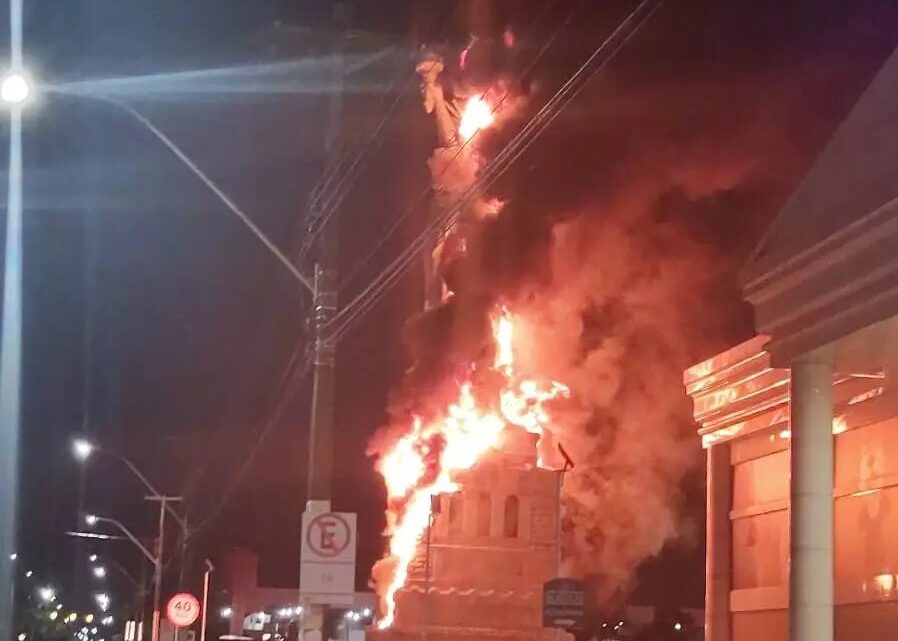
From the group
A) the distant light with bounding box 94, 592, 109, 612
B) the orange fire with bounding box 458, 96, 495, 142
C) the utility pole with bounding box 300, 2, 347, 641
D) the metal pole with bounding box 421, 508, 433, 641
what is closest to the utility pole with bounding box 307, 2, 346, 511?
the utility pole with bounding box 300, 2, 347, 641

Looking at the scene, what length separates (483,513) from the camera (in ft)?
118

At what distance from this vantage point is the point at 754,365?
53.0 feet

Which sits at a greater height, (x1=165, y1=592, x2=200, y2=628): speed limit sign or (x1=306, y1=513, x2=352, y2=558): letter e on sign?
(x1=306, y1=513, x2=352, y2=558): letter e on sign

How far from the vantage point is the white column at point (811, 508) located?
37.6ft

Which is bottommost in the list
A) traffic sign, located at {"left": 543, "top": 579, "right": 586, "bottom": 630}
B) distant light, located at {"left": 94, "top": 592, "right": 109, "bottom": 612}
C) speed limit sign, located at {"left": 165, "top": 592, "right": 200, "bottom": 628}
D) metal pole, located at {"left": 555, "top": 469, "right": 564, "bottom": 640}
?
distant light, located at {"left": 94, "top": 592, "right": 109, "bottom": 612}

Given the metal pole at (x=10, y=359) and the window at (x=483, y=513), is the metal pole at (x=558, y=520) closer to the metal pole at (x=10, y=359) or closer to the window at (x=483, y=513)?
the window at (x=483, y=513)

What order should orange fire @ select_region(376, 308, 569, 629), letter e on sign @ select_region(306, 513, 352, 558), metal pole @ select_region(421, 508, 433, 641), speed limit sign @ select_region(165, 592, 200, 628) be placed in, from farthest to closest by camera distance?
orange fire @ select_region(376, 308, 569, 629)
metal pole @ select_region(421, 508, 433, 641)
speed limit sign @ select_region(165, 592, 200, 628)
letter e on sign @ select_region(306, 513, 352, 558)

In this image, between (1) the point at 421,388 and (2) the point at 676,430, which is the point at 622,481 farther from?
(1) the point at 421,388

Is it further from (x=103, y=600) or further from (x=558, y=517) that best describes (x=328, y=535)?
(x=103, y=600)

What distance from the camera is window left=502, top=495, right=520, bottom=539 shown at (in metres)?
35.7

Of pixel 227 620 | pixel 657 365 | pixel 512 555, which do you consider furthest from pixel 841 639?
pixel 227 620

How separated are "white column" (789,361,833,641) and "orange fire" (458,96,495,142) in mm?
16695

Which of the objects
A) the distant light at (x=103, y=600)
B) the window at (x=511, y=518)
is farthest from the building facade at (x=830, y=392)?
the distant light at (x=103, y=600)

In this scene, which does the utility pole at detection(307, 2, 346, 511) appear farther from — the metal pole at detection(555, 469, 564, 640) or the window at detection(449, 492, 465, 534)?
the window at detection(449, 492, 465, 534)
